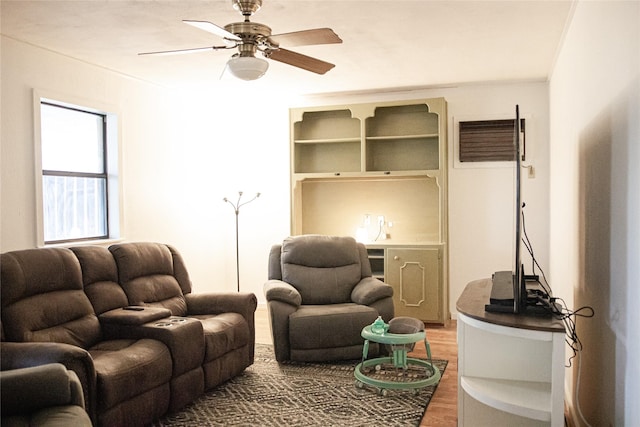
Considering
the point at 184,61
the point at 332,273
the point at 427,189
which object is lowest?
the point at 332,273

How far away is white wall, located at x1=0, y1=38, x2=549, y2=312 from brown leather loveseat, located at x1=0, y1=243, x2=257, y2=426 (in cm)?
88

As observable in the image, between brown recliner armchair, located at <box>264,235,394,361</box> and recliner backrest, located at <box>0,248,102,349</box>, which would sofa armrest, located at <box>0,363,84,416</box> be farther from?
brown recliner armchair, located at <box>264,235,394,361</box>

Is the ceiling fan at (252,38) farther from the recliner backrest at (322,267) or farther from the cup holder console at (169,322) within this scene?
the recliner backrest at (322,267)

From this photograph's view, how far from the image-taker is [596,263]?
2.64 metres

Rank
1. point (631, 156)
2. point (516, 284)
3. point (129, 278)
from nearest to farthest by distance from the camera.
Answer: point (631, 156)
point (516, 284)
point (129, 278)

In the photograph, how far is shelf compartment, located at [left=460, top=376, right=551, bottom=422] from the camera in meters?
2.29

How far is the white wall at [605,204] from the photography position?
6.43 feet

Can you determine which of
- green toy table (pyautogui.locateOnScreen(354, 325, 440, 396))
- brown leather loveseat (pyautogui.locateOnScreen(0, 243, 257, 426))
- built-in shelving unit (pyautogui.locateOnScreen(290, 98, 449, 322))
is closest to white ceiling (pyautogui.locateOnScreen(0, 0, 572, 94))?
built-in shelving unit (pyautogui.locateOnScreen(290, 98, 449, 322))

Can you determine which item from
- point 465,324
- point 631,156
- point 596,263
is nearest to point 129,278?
point 465,324

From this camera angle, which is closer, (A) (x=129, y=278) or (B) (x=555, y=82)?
(A) (x=129, y=278)

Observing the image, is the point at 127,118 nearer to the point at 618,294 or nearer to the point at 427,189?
the point at 427,189

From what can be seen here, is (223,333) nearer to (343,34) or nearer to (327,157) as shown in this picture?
(343,34)

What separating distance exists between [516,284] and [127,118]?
399 centimetres

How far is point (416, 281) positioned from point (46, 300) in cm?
351
